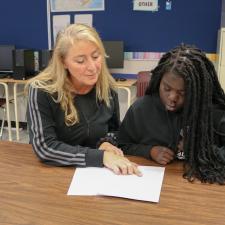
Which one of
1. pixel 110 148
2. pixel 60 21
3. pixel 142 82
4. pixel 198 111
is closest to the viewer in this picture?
pixel 198 111

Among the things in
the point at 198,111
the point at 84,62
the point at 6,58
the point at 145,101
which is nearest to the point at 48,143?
the point at 84,62

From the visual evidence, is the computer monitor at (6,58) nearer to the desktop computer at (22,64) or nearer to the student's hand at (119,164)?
the desktop computer at (22,64)

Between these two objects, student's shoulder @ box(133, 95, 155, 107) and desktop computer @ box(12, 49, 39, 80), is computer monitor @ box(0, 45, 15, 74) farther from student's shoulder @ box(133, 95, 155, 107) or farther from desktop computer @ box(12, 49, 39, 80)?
student's shoulder @ box(133, 95, 155, 107)

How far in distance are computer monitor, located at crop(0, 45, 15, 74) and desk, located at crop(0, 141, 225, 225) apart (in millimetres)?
3215

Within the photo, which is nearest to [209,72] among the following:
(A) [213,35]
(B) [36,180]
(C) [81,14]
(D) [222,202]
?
(D) [222,202]

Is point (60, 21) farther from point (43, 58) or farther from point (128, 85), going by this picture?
point (128, 85)

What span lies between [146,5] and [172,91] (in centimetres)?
271

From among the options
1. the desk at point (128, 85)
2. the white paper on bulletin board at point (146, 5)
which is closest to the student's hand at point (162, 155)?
the desk at point (128, 85)

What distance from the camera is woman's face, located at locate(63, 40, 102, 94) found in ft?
4.23

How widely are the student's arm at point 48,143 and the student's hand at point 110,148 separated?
0.07 meters

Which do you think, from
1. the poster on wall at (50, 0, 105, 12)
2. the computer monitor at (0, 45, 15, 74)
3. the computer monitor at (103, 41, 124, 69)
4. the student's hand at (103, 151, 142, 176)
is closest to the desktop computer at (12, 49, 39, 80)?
the computer monitor at (0, 45, 15, 74)

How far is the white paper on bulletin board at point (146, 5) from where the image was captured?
3678 mm

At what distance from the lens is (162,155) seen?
4.03ft

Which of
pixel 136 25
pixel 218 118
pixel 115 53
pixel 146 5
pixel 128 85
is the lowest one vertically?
pixel 128 85
